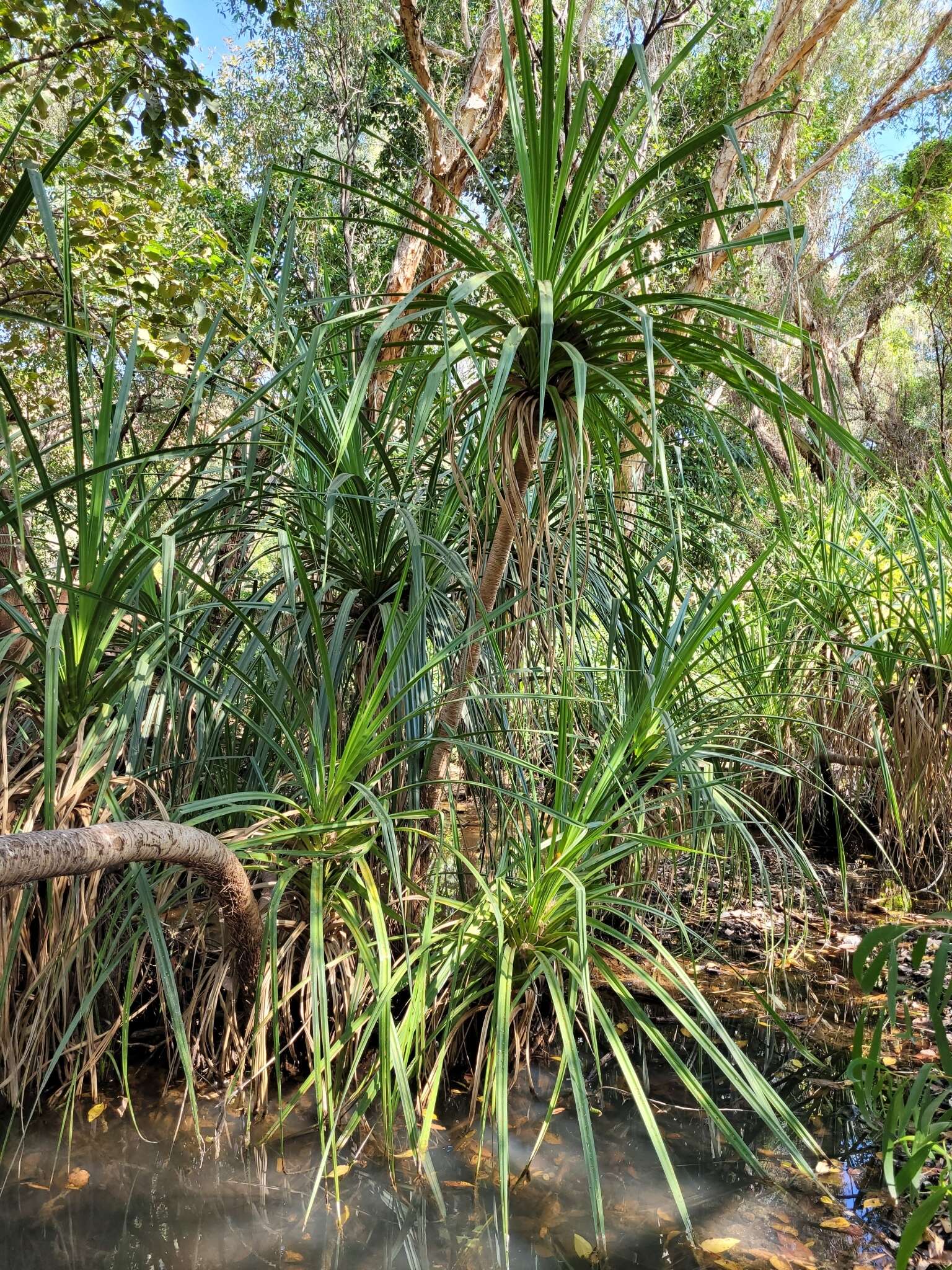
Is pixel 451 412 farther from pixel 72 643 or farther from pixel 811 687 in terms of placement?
pixel 811 687

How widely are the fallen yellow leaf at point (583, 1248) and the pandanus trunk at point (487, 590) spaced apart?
723 mm

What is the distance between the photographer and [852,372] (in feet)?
37.1

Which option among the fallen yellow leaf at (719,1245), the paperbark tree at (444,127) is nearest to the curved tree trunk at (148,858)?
the fallen yellow leaf at (719,1245)

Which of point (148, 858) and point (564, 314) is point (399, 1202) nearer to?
point (148, 858)

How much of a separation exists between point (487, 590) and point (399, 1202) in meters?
1.06

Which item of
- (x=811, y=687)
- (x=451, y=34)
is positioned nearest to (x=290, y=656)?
(x=811, y=687)

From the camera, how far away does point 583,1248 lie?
57.1 inches

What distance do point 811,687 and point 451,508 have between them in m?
1.90

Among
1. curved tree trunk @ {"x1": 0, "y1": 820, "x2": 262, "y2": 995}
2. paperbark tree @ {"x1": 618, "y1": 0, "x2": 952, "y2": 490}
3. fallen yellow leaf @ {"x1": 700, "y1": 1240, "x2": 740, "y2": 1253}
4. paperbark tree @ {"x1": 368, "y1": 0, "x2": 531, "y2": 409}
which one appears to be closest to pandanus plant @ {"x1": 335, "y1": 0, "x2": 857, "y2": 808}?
curved tree trunk @ {"x1": 0, "y1": 820, "x2": 262, "y2": 995}

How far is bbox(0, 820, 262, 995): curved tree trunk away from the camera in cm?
91

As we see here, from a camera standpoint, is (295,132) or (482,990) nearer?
(482,990)

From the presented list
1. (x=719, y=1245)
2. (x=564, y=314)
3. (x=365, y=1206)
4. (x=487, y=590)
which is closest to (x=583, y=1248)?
(x=719, y=1245)

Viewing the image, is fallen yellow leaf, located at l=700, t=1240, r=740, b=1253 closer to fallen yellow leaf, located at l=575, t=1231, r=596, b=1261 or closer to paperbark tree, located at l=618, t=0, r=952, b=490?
fallen yellow leaf, located at l=575, t=1231, r=596, b=1261

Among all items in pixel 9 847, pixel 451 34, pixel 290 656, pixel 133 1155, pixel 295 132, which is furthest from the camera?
pixel 295 132
